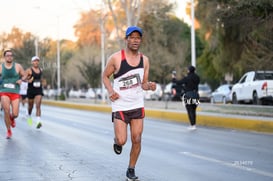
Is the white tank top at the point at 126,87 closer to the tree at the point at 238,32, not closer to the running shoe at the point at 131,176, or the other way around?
the running shoe at the point at 131,176

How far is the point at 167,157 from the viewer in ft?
37.0

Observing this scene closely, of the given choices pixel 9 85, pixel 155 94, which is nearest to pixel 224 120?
pixel 9 85

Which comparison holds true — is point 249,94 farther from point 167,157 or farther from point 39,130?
point 167,157

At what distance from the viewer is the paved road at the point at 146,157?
29.4 ft

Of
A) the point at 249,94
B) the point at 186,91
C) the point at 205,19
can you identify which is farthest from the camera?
the point at 205,19

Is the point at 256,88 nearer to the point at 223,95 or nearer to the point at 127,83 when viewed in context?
the point at 223,95

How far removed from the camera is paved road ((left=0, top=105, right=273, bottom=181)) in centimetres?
896

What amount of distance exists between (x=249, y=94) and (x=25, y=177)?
22097 millimetres

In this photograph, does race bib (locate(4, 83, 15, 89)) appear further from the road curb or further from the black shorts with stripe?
the road curb

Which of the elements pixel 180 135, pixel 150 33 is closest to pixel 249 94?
pixel 180 135

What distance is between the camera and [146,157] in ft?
37.1

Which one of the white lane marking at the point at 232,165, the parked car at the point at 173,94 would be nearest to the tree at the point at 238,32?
the parked car at the point at 173,94

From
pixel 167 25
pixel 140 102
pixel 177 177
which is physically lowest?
pixel 177 177

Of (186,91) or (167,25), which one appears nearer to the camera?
(186,91)
